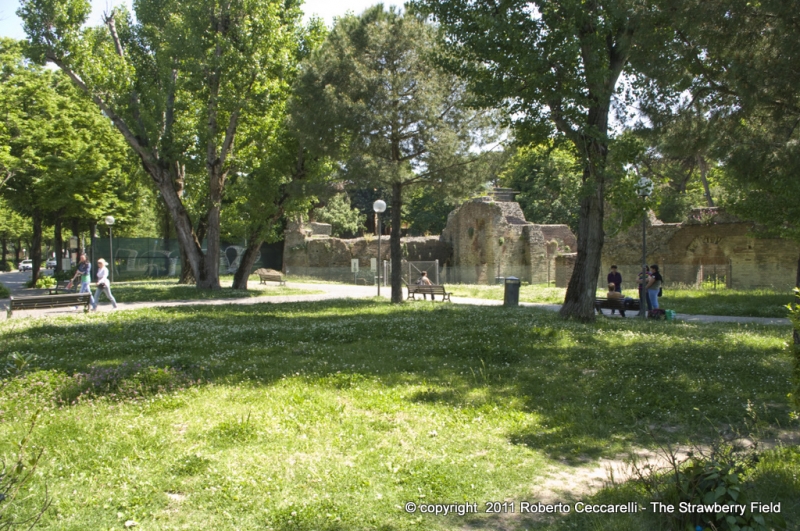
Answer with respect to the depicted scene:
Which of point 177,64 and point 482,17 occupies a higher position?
point 177,64

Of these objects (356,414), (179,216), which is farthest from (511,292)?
(179,216)

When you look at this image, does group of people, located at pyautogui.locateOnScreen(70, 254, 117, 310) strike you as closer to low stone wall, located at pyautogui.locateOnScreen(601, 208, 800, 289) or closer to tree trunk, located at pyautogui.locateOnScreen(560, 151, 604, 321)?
tree trunk, located at pyautogui.locateOnScreen(560, 151, 604, 321)

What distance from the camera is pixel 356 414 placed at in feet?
22.2

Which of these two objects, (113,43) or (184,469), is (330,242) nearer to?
(113,43)

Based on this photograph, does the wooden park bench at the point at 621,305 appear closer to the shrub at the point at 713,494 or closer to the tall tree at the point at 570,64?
the tall tree at the point at 570,64

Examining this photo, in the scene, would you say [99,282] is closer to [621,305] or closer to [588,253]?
[588,253]

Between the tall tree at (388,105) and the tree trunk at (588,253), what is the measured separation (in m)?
6.32

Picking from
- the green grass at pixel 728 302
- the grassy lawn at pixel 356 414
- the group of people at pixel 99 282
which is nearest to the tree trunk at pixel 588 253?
the grassy lawn at pixel 356 414

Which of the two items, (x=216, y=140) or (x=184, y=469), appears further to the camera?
(x=216, y=140)

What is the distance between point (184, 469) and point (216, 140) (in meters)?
20.9

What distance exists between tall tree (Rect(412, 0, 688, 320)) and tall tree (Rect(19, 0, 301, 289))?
A: 1013 centimetres

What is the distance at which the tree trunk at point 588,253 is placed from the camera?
13336 millimetres

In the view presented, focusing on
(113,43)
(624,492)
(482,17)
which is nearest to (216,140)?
(113,43)

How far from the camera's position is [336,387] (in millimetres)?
8094
